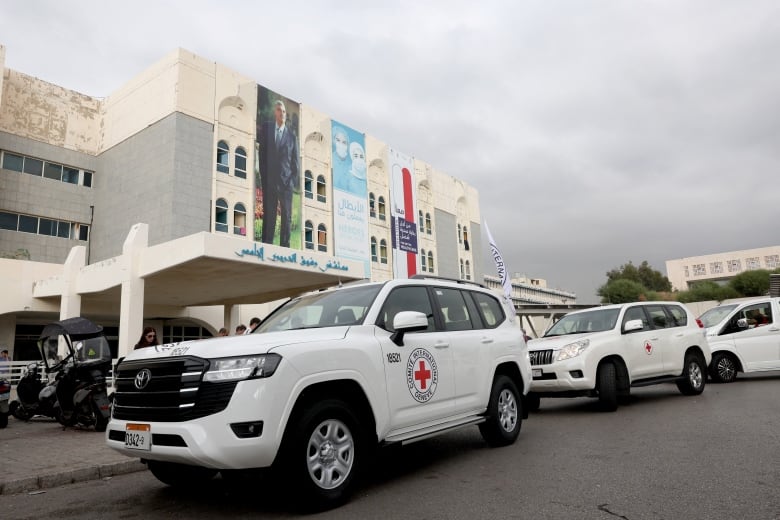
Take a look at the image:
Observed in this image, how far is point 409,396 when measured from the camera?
16.6 feet

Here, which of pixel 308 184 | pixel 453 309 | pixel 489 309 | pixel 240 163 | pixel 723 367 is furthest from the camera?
pixel 308 184

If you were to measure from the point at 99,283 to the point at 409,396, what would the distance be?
666 inches

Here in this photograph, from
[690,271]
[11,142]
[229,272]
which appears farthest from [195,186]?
[690,271]

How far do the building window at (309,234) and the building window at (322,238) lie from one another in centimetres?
63

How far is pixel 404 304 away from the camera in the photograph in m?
5.59

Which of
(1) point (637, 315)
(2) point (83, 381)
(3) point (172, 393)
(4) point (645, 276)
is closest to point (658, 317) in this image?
(1) point (637, 315)

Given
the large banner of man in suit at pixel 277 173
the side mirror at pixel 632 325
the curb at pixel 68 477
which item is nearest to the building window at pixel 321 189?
the large banner of man in suit at pixel 277 173

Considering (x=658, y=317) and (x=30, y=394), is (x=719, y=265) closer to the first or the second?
(x=658, y=317)

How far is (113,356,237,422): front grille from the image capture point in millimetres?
3898

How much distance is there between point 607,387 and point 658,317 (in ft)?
8.00

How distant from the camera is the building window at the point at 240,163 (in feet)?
98.7

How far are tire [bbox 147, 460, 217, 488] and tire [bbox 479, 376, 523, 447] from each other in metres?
3.12

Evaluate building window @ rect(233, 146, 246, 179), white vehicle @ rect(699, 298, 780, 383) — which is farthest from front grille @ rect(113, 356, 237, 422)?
building window @ rect(233, 146, 246, 179)

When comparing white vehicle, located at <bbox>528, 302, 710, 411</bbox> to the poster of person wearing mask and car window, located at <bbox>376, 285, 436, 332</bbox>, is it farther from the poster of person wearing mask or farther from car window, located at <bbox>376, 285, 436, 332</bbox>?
the poster of person wearing mask
